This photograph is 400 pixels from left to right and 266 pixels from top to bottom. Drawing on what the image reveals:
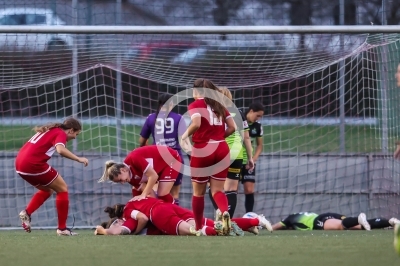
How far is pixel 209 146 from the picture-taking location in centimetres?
782

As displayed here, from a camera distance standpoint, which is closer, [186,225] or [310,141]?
[186,225]

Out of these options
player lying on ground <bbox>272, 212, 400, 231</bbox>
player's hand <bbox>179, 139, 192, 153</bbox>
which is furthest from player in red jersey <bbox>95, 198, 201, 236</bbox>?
player lying on ground <bbox>272, 212, 400, 231</bbox>

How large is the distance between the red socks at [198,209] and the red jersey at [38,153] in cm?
168

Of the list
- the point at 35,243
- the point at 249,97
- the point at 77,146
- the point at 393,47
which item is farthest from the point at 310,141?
the point at 35,243

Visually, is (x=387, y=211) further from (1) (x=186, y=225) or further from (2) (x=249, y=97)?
(1) (x=186, y=225)

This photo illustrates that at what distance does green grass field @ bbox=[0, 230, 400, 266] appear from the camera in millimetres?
5234

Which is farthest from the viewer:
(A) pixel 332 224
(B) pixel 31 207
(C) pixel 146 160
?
(A) pixel 332 224

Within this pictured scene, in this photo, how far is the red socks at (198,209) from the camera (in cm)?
784

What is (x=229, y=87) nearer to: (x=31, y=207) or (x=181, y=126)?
(x=181, y=126)

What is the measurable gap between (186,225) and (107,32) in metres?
2.57

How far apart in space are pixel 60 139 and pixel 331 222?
3.15 metres

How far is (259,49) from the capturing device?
420 inches

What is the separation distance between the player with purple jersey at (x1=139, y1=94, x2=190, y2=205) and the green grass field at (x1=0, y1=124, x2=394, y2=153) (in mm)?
1098

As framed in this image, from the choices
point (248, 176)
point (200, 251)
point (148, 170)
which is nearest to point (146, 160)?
point (148, 170)
